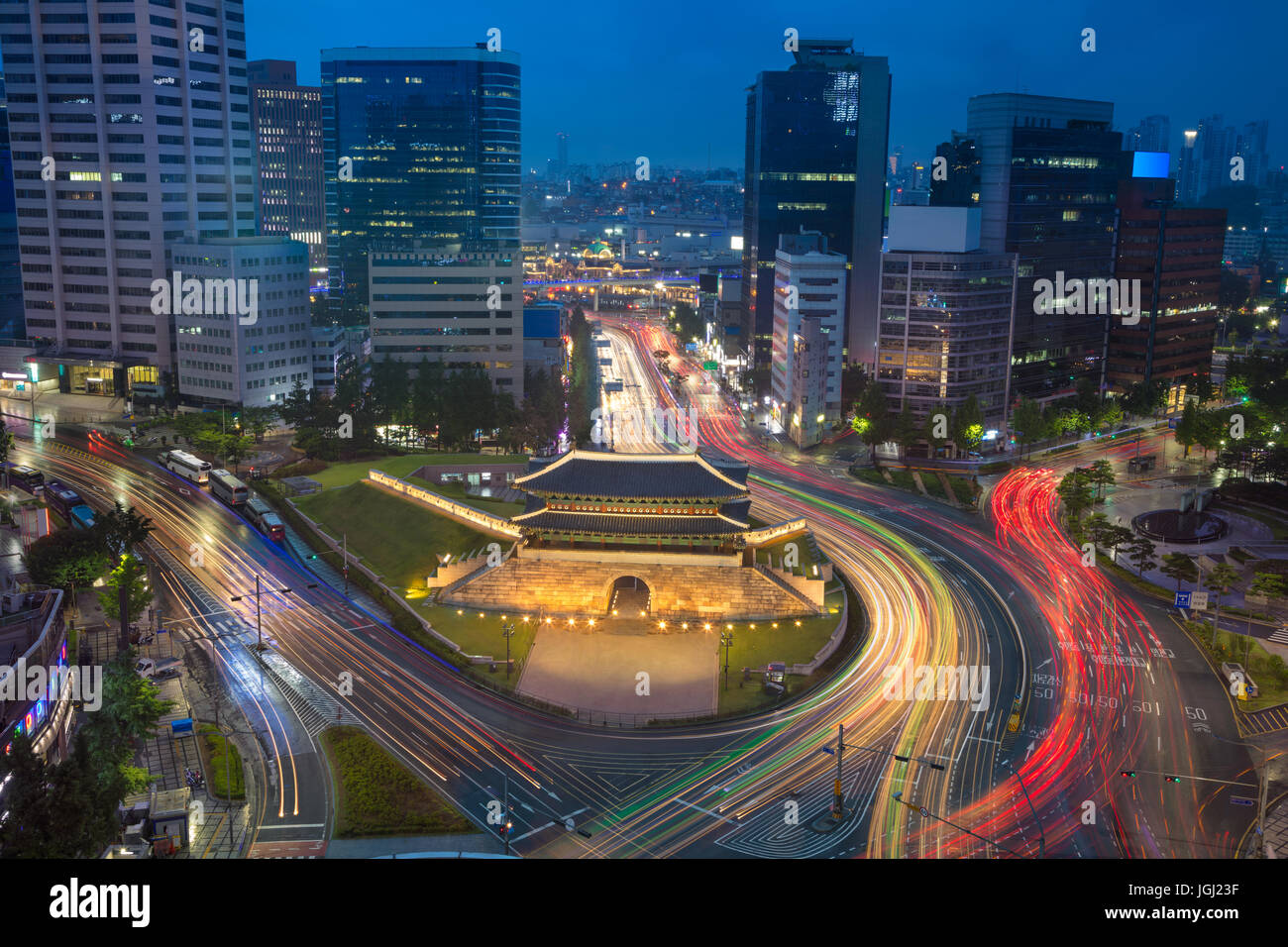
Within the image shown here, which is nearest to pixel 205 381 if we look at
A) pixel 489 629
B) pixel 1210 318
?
pixel 489 629

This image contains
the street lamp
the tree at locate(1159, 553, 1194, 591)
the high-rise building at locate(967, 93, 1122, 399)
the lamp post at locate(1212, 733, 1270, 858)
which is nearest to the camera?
the lamp post at locate(1212, 733, 1270, 858)

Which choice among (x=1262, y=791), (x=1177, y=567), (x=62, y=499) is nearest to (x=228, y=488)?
(x=62, y=499)

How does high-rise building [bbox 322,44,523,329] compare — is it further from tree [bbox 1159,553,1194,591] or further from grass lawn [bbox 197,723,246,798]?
grass lawn [bbox 197,723,246,798]

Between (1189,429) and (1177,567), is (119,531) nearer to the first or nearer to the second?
(1177,567)

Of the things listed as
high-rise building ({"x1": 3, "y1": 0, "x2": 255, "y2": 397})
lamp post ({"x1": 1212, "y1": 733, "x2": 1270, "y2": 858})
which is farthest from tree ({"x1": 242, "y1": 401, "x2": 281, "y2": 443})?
lamp post ({"x1": 1212, "y1": 733, "x2": 1270, "y2": 858})

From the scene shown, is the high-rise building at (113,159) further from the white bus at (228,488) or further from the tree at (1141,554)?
the tree at (1141,554)

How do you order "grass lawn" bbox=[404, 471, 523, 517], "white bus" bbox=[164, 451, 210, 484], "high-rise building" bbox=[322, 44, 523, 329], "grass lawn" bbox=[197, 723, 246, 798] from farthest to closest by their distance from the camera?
"high-rise building" bbox=[322, 44, 523, 329], "white bus" bbox=[164, 451, 210, 484], "grass lawn" bbox=[404, 471, 523, 517], "grass lawn" bbox=[197, 723, 246, 798]
